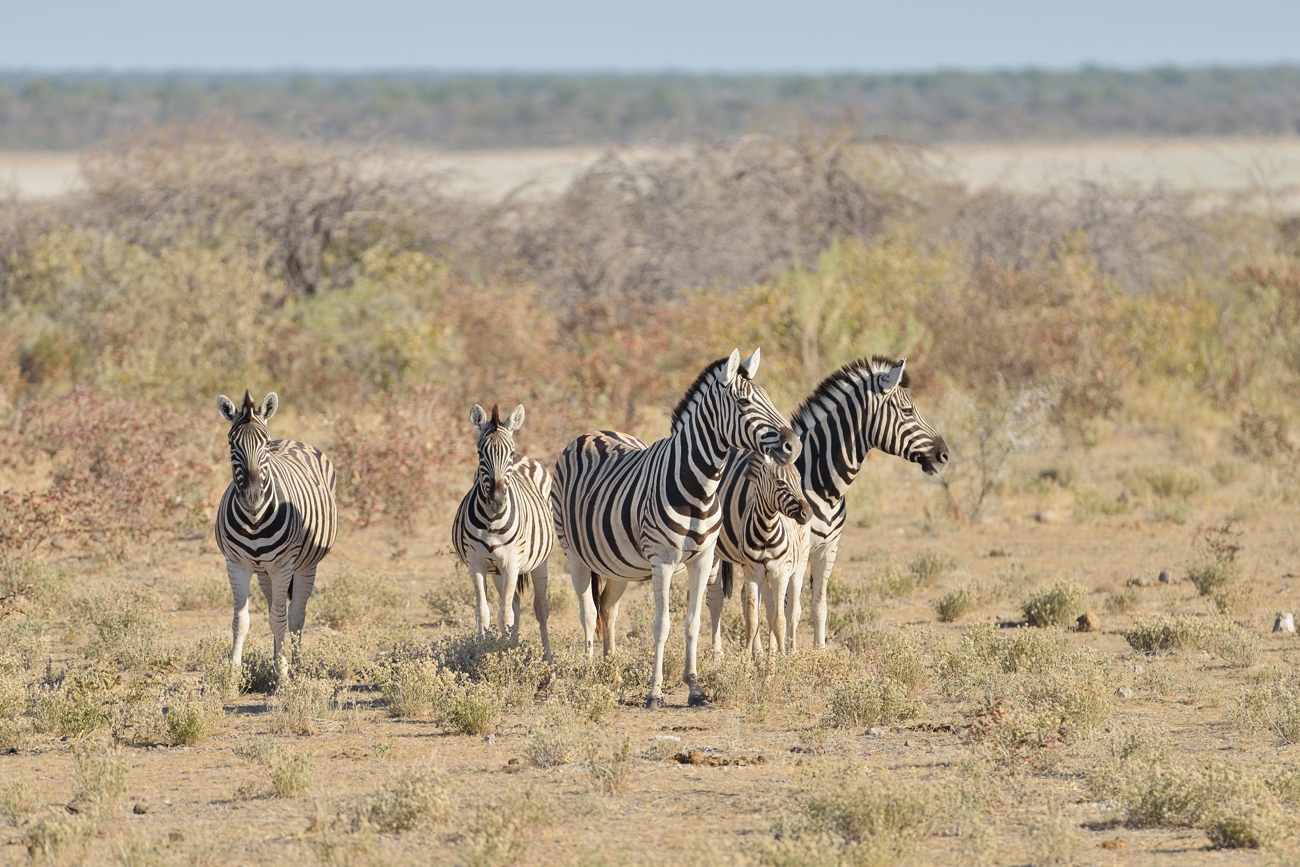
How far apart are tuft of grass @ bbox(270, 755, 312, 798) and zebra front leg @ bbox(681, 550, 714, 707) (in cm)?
246

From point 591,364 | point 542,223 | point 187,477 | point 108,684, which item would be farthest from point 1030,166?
point 108,684

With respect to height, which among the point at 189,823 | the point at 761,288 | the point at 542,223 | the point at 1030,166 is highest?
the point at 1030,166

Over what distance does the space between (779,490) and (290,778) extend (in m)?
3.25

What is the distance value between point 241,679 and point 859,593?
18.4ft

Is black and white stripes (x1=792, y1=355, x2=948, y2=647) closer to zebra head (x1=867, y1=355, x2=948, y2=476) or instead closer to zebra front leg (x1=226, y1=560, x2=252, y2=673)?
zebra head (x1=867, y1=355, x2=948, y2=476)

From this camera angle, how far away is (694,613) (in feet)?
29.7

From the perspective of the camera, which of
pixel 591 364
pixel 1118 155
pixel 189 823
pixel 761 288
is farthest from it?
pixel 1118 155

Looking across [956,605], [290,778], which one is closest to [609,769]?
[290,778]

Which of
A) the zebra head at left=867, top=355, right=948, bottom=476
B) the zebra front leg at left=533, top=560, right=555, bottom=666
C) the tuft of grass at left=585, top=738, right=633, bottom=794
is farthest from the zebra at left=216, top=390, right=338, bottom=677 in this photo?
the zebra head at left=867, top=355, right=948, bottom=476

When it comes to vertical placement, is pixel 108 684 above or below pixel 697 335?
below

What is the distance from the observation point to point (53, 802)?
752 centimetres

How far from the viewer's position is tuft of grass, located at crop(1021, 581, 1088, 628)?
467 inches

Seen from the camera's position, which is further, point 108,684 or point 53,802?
point 108,684

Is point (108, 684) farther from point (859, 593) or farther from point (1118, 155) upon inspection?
point (1118, 155)
